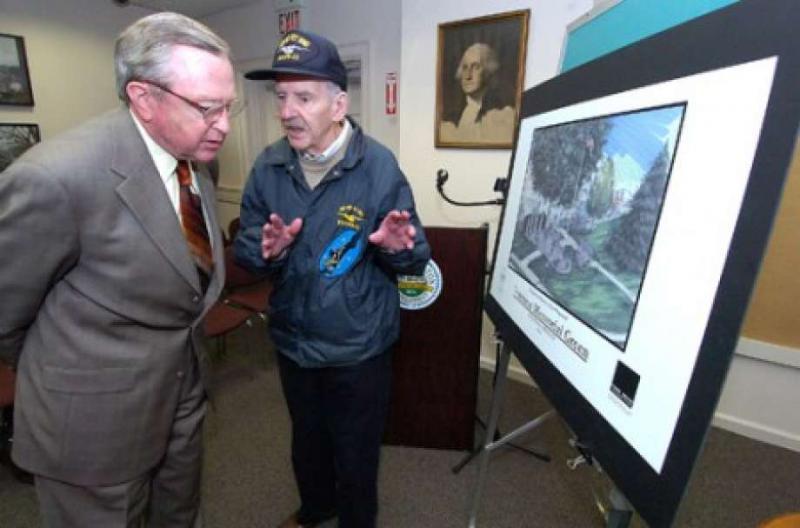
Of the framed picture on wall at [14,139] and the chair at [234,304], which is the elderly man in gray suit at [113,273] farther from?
the framed picture on wall at [14,139]

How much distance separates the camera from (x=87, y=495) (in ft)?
3.18

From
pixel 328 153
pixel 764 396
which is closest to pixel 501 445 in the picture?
pixel 328 153

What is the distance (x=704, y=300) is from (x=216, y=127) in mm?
932

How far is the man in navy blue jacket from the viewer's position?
1152mm

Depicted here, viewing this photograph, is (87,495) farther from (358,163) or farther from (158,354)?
(358,163)

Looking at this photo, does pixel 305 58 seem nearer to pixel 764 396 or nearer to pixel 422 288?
pixel 422 288

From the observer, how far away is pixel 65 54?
12.1 ft

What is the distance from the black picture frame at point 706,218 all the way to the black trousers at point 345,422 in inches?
26.1

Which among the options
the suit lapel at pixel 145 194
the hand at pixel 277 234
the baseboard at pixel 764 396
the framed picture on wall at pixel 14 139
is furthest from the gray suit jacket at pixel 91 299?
the framed picture on wall at pixel 14 139

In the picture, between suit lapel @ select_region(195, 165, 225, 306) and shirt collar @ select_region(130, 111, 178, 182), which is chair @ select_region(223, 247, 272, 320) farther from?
shirt collar @ select_region(130, 111, 178, 182)

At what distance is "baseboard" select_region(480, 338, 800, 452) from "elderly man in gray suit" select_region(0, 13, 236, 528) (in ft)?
7.63

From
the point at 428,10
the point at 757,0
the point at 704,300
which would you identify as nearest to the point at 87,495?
the point at 704,300

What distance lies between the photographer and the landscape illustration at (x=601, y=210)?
632 millimetres

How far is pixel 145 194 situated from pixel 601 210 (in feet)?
2.84
